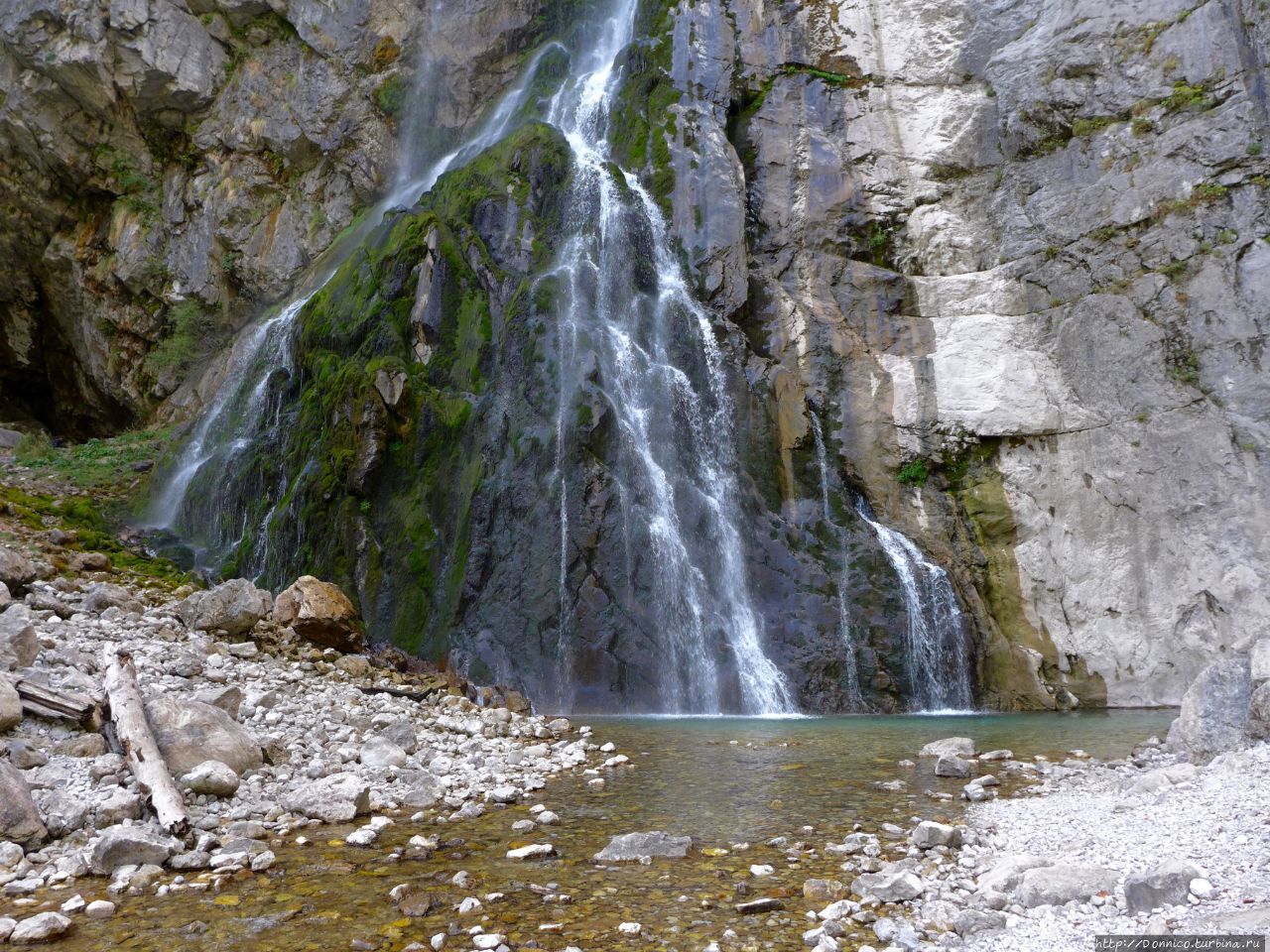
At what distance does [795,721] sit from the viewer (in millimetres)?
11250

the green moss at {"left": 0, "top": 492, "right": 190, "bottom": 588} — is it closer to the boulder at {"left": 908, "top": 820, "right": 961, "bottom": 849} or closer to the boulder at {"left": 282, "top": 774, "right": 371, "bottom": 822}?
the boulder at {"left": 282, "top": 774, "right": 371, "bottom": 822}

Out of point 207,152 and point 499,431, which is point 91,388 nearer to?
point 207,152

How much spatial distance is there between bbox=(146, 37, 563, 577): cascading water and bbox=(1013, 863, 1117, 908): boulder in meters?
13.0

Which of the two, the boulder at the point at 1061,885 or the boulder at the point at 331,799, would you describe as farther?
the boulder at the point at 331,799

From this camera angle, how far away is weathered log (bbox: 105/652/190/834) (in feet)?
15.7

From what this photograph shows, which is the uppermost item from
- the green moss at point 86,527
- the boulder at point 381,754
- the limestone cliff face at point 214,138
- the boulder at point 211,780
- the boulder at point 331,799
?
the limestone cliff face at point 214,138

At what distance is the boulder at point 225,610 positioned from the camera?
9.82 m

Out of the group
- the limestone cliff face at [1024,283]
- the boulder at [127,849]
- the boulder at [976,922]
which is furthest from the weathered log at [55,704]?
the limestone cliff face at [1024,283]

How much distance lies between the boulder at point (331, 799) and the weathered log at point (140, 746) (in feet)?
2.22

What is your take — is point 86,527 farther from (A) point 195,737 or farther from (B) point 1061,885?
(B) point 1061,885

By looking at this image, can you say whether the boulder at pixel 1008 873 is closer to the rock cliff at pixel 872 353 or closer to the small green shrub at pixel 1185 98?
the rock cliff at pixel 872 353

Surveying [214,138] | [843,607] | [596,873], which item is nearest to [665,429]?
[843,607]

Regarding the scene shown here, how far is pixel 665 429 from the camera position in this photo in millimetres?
14625

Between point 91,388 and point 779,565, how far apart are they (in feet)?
80.7
